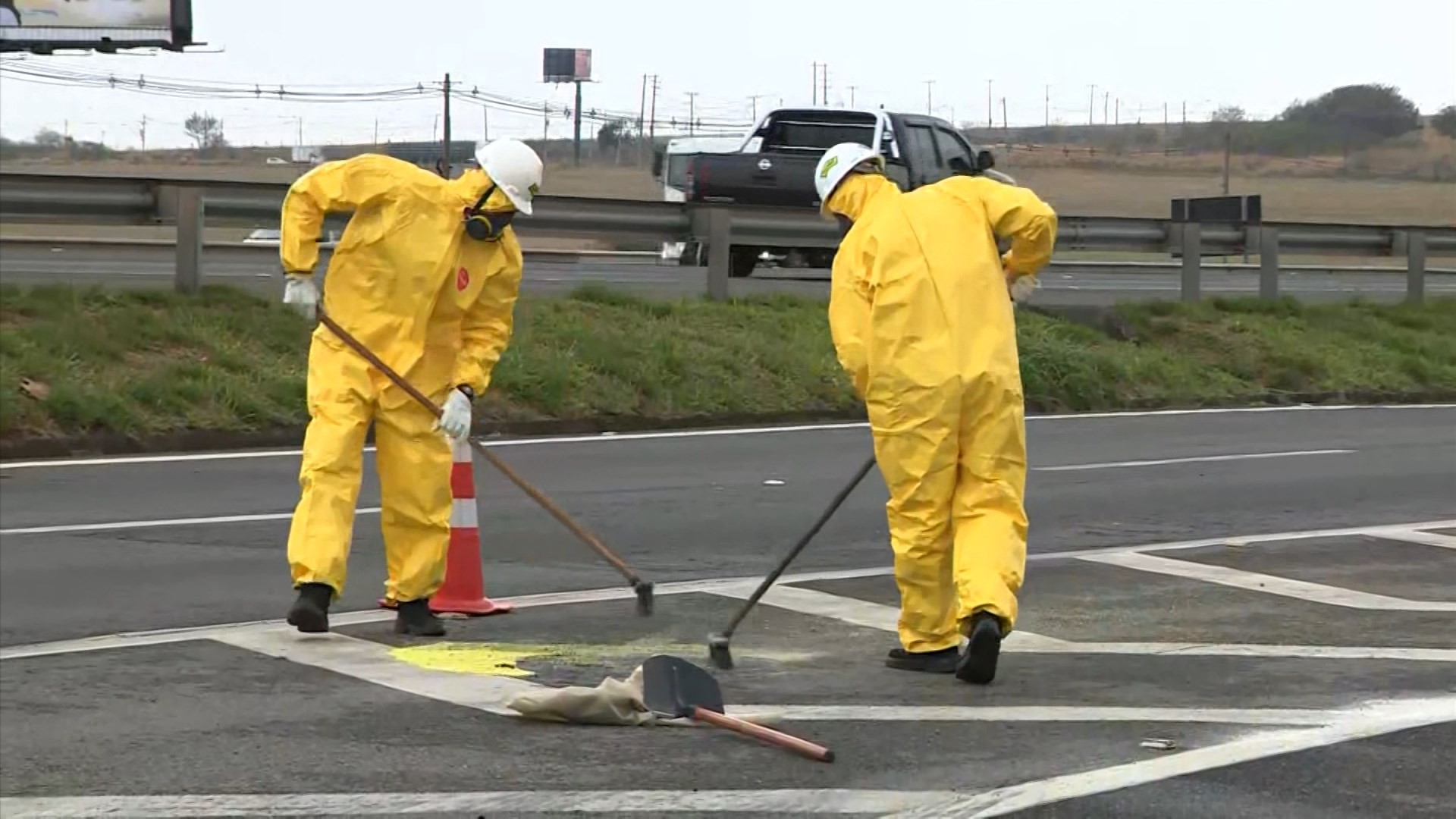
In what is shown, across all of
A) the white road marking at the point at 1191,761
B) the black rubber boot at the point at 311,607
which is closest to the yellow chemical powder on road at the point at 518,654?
the black rubber boot at the point at 311,607

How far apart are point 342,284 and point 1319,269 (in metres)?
28.6

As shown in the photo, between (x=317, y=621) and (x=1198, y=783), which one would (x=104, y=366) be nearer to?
A: (x=317, y=621)

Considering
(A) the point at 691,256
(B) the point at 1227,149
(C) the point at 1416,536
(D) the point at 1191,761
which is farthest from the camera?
(B) the point at 1227,149

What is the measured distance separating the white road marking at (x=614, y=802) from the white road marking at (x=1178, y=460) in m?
7.88

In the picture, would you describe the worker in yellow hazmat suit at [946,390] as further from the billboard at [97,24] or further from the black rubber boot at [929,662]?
the billboard at [97,24]

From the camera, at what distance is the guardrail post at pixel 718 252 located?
1828 cm

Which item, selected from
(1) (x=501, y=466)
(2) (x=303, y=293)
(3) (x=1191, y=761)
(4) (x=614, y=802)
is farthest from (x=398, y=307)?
(3) (x=1191, y=761)

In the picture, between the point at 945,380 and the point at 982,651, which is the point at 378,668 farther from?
the point at 945,380

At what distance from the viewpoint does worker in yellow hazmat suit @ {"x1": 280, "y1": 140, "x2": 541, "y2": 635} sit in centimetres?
768

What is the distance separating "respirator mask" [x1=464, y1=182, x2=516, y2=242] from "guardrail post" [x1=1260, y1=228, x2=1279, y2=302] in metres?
16.1

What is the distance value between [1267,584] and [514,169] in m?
3.82

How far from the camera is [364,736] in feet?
19.6

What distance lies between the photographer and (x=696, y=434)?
1467 cm

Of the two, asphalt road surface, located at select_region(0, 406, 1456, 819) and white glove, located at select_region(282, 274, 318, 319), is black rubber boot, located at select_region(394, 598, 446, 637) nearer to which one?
asphalt road surface, located at select_region(0, 406, 1456, 819)
